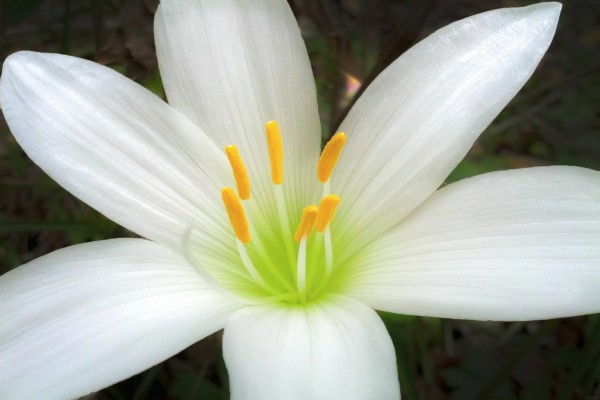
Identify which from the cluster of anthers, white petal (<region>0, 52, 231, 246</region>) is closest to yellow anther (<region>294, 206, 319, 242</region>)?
the cluster of anthers

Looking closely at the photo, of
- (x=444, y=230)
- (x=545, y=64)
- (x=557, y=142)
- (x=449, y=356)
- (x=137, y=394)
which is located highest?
(x=545, y=64)

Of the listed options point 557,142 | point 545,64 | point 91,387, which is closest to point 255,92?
point 91,387

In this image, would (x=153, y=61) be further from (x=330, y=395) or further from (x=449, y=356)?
(x=330, y=395)

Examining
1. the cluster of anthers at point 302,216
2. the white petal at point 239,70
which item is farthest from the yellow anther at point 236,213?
the white petal at point 239,70

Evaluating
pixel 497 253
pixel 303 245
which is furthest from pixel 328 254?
pixel 497 253

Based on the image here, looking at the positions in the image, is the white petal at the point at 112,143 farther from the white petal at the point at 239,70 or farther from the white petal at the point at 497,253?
the white petal at the point at 497,253

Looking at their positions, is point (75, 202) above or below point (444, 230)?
below

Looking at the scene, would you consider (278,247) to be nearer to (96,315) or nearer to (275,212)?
(275,212)
